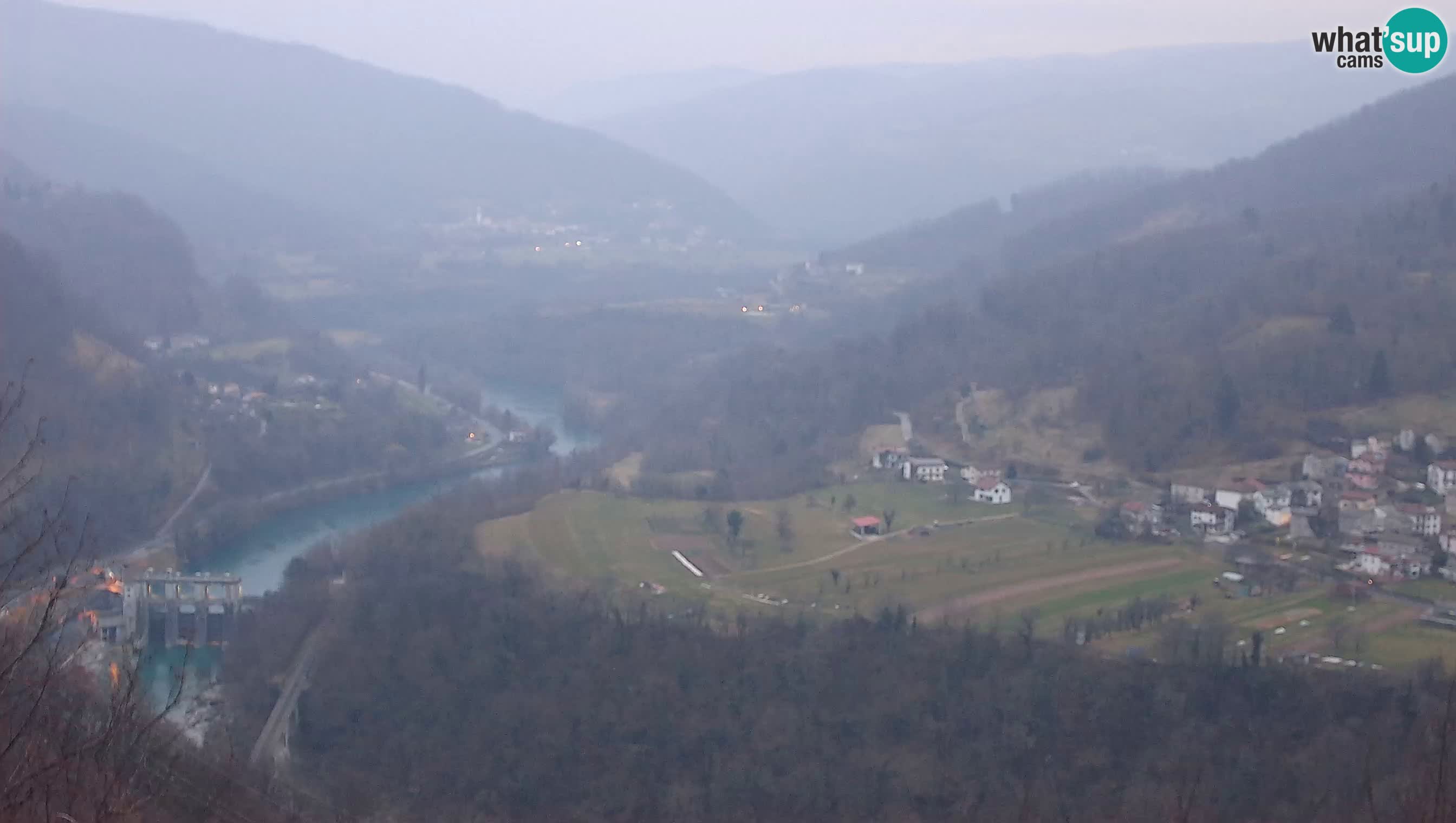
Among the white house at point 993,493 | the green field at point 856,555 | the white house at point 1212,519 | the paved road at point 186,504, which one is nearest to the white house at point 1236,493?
the white house at point 1212,519

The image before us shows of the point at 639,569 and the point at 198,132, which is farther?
the point at 198,132

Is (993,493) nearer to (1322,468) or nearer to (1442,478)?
(1322,468)

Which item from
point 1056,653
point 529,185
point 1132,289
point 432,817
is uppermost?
point 529,185

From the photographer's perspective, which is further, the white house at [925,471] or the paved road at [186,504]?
the paved road at [186,504]

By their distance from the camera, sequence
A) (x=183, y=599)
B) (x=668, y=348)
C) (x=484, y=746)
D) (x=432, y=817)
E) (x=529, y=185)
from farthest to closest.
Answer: (x=529, y=185) → (x=668, y=348) → (x=183, y=599) → (x=484, y=746) → (x=432, y=817)

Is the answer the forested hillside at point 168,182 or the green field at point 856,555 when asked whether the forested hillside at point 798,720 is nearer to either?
the green field at point 856,555

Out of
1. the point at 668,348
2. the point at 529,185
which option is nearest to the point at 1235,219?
the point at 668,348

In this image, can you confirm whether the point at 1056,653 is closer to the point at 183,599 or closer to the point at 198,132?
the point at 183,599
